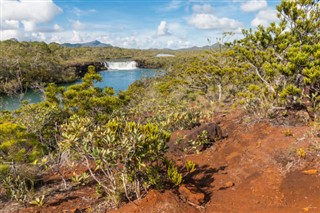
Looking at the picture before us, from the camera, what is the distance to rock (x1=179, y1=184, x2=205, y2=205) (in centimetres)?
462

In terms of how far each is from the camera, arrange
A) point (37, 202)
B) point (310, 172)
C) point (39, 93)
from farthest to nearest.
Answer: point (39, 93), point (37, 202), point (310, 172)

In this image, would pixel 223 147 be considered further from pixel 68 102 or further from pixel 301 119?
pixel 68 102

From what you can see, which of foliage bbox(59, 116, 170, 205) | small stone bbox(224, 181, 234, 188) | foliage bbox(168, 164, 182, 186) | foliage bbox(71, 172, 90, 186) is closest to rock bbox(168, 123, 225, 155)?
small stone bbox(224, 181, 234, 188)

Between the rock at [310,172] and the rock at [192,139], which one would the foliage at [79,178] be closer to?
the rock at [192,139]

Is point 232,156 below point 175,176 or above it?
below

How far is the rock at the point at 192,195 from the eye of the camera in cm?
462

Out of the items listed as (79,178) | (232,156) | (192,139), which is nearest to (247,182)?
(232,156)

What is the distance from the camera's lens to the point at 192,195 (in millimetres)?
4707

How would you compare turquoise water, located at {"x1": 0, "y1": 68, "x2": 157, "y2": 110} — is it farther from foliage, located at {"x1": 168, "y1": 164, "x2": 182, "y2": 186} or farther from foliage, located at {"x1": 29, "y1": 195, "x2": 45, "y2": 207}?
foliage, located at {"x1": 168, "y1": 164, "x2": 182, "y2": 186}

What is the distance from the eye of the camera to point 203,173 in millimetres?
6094

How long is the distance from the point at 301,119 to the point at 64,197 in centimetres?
675

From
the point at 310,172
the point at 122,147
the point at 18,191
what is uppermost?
the point at 122,147

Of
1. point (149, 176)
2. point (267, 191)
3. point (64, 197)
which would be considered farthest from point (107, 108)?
point (267, 191)

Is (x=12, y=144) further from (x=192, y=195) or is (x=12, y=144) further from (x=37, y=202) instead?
(x=192, y=195)
